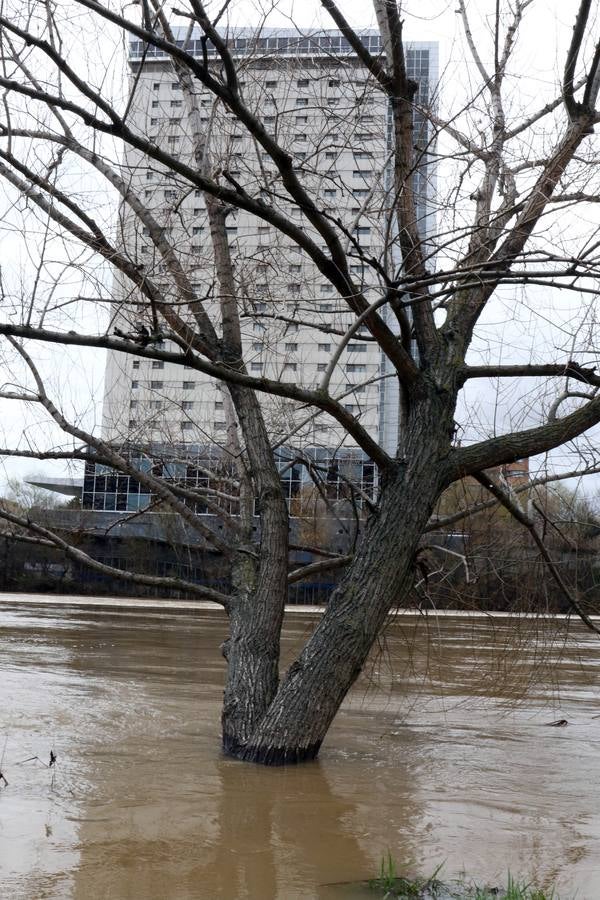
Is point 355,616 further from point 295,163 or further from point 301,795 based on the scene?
point 295,163

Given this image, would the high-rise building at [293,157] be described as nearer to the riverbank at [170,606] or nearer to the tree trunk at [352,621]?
the tree trunk at [352,621]

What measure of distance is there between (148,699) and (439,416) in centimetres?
704

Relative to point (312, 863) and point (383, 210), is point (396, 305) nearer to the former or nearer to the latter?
point (383, 210)

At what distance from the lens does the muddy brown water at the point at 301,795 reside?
558cm

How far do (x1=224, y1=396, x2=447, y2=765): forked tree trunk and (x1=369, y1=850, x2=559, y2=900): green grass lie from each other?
2387 mm

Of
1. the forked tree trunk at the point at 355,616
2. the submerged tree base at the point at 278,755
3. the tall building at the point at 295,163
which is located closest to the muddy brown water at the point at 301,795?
the submerged tree base at the point at 278,755

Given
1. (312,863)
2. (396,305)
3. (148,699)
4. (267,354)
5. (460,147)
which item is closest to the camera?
(312,863)

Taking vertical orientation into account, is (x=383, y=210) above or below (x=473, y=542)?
above

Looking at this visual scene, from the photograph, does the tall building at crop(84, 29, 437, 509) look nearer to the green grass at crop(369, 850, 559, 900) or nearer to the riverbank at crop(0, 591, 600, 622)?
the riverbank at crop(0, 591, 600, 622)

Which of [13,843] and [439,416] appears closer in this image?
[13,843]

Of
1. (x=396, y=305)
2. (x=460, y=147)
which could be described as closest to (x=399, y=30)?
(x=460, y=147)

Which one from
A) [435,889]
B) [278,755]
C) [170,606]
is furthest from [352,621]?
[170,606]

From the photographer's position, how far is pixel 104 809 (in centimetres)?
686

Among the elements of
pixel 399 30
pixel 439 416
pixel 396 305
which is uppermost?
pixel 399 30
